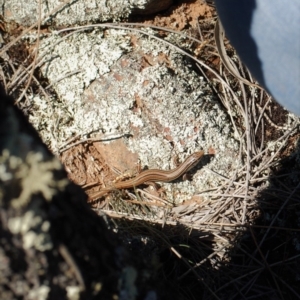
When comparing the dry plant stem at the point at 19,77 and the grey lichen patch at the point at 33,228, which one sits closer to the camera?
the grey lichen patch at the point at 33,228

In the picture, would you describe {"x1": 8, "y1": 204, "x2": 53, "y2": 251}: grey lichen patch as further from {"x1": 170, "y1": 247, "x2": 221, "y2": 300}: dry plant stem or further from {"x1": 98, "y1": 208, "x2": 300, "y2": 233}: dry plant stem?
{"x1": 98, "y1": 208, "x2": 300, "y2": 233}: dry plant stem

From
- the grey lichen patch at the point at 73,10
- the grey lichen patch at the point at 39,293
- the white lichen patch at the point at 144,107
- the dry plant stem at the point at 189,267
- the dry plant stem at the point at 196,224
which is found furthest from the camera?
the grey lichen patch at the point at 73,10

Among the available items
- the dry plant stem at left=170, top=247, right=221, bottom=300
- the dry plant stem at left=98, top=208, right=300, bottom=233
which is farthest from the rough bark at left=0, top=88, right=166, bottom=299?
the dry plant stem at left=98, top=208, right=300, bottom=233

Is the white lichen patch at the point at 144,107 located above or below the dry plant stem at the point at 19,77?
below

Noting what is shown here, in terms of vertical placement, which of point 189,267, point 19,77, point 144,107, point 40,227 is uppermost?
point 19,77

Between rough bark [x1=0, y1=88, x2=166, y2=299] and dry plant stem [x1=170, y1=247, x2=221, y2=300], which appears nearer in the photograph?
rough bark [x1=0, y1=88, x2=166, y2=299]

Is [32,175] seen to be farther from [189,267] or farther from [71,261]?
[189,267]

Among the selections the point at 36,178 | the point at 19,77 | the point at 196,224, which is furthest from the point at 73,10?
the point at 36,178

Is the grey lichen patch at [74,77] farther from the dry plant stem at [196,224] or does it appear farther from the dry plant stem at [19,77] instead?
the dry plant stem at [196,224]

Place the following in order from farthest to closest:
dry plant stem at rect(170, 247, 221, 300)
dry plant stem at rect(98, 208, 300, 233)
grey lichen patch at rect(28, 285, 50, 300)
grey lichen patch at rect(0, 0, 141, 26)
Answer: grey lichen patch at rect(0, 0, 141, 26) → dry plant stem at rect(98, 208, 300, 233) → dry plant stem at rect(170, 247, 221, 300) → grey lichen patch at rect(28, 285, 50, 300)

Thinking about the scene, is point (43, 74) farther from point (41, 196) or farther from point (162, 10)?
point (41, 196)

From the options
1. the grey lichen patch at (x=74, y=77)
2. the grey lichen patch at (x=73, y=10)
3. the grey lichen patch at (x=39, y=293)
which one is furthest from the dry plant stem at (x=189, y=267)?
the grey lichen patch at (x=73, y=10)

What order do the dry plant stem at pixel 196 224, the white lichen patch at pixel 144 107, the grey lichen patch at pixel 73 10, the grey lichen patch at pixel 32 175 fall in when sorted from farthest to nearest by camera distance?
the grey lichen patch at pixel 73 10
the white lichen patch at pixel 144 107
the dry plant stem at pixel 196 224
the grey lichen patch at pixel 32 175
